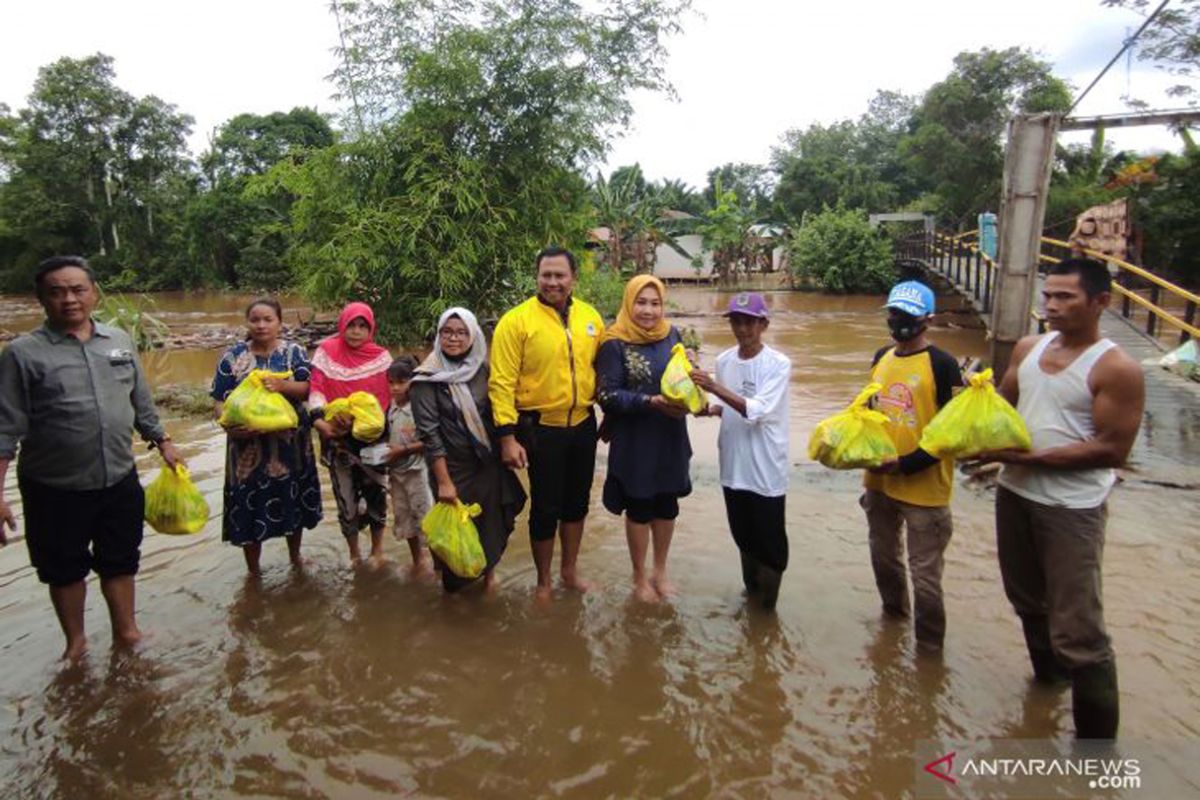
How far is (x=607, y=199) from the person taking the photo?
25.6m

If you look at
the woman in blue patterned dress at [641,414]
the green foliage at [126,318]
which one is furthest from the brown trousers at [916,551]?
the green foliage at [126,318]

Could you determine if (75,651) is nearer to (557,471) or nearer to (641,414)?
(557,471)

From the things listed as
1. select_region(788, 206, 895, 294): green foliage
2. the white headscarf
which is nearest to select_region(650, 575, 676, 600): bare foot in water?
the white headscarf

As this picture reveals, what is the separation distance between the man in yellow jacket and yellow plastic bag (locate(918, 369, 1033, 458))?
1557 mm

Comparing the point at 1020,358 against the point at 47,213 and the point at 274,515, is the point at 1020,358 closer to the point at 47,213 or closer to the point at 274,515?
the point at 274,515

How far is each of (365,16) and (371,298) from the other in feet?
10.9

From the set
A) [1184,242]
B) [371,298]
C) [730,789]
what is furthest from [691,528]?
[1184,242]

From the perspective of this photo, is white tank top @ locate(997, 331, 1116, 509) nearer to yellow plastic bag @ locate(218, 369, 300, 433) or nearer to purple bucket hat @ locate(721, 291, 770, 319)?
purple bucket hat @ locate(721, 291, 770, 319)

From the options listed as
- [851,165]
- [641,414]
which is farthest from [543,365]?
[851,165]

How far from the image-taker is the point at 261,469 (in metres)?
3.78

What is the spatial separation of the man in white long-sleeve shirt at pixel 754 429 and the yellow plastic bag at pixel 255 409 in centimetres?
207

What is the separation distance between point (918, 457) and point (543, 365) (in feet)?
5.54

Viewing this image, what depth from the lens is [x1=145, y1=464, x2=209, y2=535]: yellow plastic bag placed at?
11.1 ft

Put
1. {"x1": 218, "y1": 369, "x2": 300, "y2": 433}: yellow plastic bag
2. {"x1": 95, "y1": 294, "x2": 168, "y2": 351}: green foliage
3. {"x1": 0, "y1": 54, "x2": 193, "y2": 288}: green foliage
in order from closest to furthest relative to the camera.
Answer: {"x1": 218, "y1": 369, "x2": 300, "y2": 433}: yellow plastic bag, {"x1": 95, "y1": 294, "x2": 168, "y2": 351}: green foliage, {"x1": 0, "y1": 54, "x2": 193, "y2": 288}: green foliage
